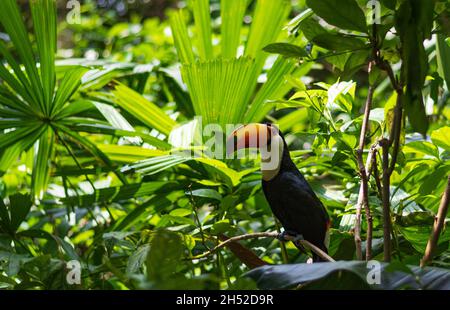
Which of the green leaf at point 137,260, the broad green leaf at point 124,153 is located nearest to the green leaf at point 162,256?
the green leaf at point 137,260

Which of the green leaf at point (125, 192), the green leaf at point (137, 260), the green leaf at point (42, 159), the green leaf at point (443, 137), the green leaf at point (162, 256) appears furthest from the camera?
the green leaf at point (42, 159)

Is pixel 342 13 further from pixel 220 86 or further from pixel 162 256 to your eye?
pixel 220 86

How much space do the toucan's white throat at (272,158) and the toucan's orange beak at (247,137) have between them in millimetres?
53

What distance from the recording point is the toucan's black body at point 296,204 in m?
1.98

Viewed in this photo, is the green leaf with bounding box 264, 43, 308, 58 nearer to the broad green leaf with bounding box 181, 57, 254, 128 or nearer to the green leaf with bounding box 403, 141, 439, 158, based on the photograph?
the green leaf with bounding box 403, 141, 439, 158

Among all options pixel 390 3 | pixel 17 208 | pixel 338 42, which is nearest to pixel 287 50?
pixel 338 42

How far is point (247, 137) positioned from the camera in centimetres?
203

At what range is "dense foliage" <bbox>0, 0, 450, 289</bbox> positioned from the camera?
4.12ft

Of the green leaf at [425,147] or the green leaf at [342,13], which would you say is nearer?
the green leaf at [342,13]

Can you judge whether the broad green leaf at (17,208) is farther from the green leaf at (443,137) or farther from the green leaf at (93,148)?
the green leaf at (443,137)

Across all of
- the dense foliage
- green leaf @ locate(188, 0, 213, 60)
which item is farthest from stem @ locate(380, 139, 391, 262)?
green leaf @ locate(188, 0, 213, 60)

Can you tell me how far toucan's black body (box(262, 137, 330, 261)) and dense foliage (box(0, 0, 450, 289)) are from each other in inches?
2.9

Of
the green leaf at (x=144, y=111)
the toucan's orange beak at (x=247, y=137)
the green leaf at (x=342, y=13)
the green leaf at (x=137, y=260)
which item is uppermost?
the green leaf at (x=342, y=13)

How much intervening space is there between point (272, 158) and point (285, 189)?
0.38 feet
